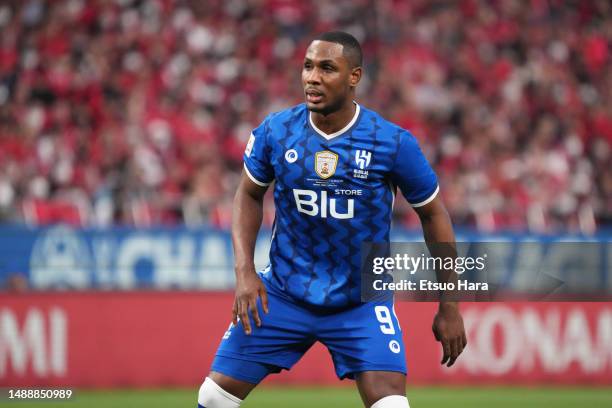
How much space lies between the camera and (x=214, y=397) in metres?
5.60

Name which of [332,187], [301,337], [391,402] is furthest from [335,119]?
[391,402]

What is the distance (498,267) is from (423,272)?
5611 mm

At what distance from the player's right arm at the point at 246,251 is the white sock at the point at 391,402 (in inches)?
29.6

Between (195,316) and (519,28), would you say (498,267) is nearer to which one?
(195,316)

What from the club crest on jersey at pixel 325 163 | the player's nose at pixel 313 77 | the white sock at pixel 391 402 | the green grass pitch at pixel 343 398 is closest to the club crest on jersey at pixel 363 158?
the club crest on jersey at pixel 325 163

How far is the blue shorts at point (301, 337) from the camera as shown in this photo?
5.65 metres

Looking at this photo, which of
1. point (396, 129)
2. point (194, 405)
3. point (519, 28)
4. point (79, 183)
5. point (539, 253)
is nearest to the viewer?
point (396, 129)

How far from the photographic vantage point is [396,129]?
5715 mm

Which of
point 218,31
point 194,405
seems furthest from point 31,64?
point 194,405

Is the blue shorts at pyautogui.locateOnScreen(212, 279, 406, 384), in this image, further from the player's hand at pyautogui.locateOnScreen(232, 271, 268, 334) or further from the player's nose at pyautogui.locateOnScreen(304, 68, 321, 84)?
the player's nose at pyautogui.locateOnScreen(304, 68, 321, 84)

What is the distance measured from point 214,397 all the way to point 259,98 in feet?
37.2

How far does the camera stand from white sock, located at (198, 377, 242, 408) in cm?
560

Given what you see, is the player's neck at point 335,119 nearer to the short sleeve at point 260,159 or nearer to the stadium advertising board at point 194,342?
the short sleeve at point 260,159

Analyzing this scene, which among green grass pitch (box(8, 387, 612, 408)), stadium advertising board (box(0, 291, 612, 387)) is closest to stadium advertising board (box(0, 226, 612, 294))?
stadium advertising board (box(0, 291, 612, 387))
